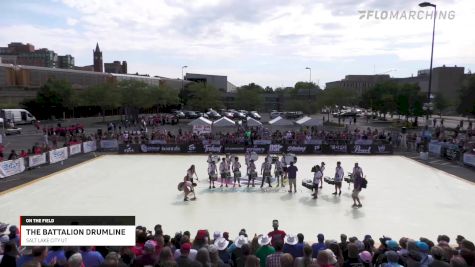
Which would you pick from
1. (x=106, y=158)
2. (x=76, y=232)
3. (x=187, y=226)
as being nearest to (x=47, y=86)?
(x=106, y=158)

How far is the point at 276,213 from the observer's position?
14.0 metres

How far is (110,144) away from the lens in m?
30.9

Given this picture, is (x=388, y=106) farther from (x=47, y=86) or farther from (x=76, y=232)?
(x=76, y=232)

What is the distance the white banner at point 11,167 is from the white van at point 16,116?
28465 mm

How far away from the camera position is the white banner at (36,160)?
22.4 meters

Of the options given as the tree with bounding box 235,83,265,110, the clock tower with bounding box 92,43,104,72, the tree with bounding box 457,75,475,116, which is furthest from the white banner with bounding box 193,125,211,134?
the clock tower with bounding box 92,43,104,72

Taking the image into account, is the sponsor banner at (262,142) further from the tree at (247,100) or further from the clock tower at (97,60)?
the clock tower at (97,60)

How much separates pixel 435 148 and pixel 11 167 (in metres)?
27.6

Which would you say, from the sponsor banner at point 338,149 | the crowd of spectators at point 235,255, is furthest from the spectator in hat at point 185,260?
the sponsor banner at point 338,149

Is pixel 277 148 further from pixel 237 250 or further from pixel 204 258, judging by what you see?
pixel 204 258

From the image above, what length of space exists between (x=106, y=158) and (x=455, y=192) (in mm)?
21097

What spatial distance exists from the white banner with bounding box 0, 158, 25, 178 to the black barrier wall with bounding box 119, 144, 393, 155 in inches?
320

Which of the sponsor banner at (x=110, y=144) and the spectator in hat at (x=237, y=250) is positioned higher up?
the spectator in hat at (x=237, y=250)

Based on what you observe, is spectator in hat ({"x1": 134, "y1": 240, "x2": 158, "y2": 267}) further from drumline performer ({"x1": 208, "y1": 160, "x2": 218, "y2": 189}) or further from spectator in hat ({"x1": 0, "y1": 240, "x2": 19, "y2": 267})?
drumline performer ({"x1": 208, "y1": 160, "x2": 218, "y2": 189})
